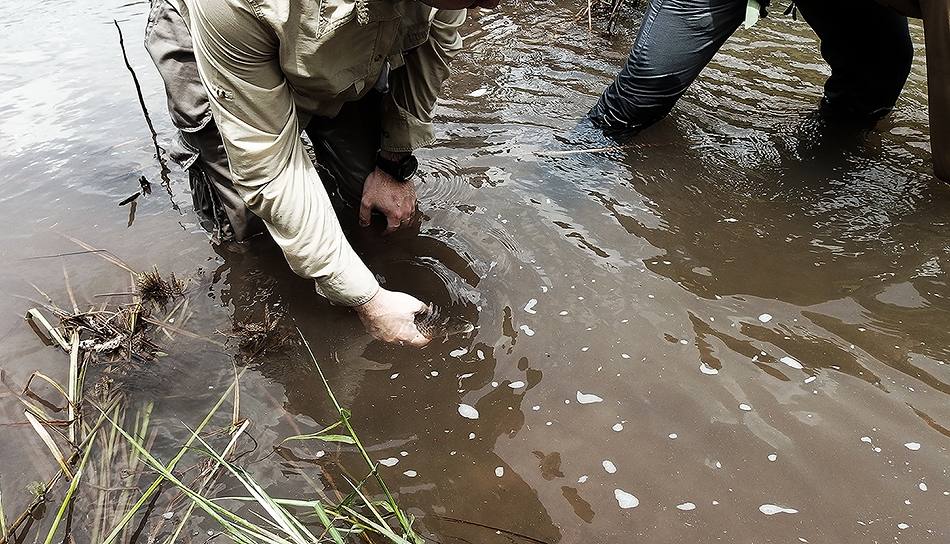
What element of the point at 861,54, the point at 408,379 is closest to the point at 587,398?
the point at 408,379

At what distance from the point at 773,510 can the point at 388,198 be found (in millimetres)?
1572

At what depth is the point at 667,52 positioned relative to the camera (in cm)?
250

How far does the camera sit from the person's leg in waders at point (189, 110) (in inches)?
82.7

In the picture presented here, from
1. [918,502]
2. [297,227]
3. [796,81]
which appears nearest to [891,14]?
[796,81]

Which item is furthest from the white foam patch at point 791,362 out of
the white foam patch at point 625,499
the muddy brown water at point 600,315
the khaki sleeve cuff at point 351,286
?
the khaki sleeve cuff at point 351,286

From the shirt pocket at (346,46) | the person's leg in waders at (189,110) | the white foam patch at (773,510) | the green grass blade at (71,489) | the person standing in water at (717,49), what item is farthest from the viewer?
the person standing in water at (717,49)

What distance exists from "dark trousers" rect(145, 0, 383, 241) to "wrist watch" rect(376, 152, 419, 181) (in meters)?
0.12

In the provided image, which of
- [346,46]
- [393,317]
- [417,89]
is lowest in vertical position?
[393,317]

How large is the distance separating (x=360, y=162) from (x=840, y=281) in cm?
173

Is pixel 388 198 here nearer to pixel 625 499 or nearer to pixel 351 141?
pixel 351 141

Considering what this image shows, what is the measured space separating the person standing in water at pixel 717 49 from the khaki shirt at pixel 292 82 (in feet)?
3.29

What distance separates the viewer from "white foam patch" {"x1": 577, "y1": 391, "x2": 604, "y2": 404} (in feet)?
5.61

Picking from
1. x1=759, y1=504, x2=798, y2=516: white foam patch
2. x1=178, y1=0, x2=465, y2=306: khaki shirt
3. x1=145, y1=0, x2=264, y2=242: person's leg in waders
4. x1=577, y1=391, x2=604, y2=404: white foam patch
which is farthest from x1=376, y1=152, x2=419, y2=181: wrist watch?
x1=759, y1=504, x2=798, y2=516: white foam patch

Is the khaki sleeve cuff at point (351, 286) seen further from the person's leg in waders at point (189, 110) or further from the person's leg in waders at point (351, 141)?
the person's leg in waders at point (351, 141)
